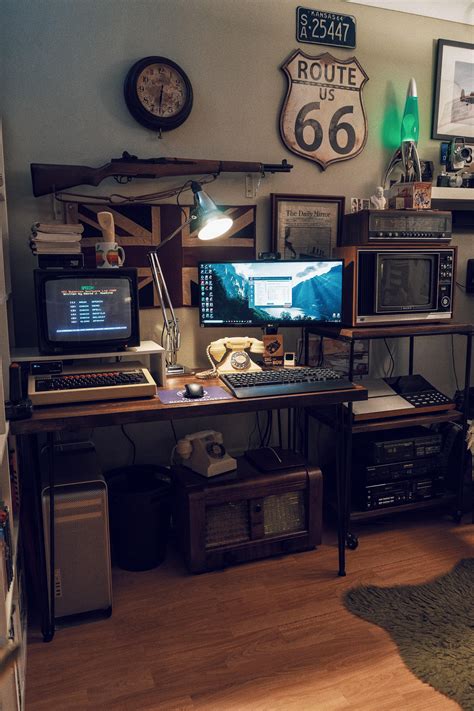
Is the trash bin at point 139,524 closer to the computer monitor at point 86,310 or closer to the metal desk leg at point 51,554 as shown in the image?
the metal desk leg at point 51,554

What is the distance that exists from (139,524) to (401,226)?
1.75m

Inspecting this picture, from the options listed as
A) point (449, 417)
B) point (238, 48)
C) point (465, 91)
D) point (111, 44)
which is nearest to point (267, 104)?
point (238, 48)

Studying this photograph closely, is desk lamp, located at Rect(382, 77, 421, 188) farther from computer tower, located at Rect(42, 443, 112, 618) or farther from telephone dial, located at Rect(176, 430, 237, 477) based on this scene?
computer tower, located at Rect(42, 443, 112, 618)

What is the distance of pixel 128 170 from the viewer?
7.84 ft

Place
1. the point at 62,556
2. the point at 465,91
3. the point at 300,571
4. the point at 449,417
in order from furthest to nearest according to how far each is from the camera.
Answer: the point at 465,91, the point at 449,417, the point at 300,571, the point at 62,556

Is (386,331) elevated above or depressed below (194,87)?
below

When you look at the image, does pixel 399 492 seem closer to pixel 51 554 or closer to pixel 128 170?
pixel 51 554

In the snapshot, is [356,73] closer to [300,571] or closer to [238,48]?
[238,48]

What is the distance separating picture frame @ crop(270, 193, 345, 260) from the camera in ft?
9.11

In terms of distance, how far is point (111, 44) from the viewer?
2420mm

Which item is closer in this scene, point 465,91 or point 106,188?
point 106,188

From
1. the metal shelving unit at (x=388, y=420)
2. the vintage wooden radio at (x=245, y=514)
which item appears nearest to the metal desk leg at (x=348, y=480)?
the metal shelving unit at (x=388, y=420)

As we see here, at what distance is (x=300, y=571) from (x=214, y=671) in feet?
2.17

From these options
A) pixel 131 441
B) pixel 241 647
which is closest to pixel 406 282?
pixel 131 441
